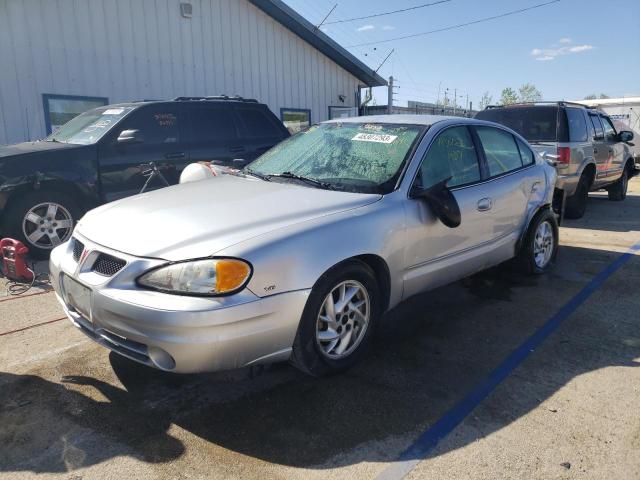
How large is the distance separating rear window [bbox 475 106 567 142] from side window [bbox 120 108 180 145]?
490 cm

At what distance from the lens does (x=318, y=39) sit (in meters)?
13.5

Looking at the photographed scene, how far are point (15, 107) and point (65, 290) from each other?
24.6 ft

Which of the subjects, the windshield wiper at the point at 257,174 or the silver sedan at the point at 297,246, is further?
the windshield wiper at the point at 257,174

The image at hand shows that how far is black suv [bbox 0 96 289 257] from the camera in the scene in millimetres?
5742

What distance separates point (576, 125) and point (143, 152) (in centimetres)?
654

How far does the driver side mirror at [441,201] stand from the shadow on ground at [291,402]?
0.93 m

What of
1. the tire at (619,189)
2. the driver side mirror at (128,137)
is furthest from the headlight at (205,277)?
the tire at (619,189)

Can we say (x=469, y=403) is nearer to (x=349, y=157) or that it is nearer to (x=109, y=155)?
(x=349, y=157)

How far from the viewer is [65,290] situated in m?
3.11

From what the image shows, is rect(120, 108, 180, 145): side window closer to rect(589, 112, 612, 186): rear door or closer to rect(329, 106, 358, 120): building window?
rect(589, 112, 612, 186): rear door

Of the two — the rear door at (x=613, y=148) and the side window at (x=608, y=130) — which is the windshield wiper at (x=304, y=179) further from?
the side window at (x=608, y=130)

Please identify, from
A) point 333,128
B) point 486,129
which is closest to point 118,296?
point 333,128

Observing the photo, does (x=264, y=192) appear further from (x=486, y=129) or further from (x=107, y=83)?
(x=107, y=83)

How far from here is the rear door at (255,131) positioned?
25.0 feet
